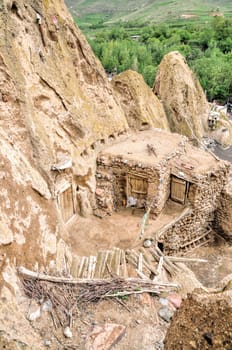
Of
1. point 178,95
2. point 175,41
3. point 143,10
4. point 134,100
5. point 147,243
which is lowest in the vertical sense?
point 147,243

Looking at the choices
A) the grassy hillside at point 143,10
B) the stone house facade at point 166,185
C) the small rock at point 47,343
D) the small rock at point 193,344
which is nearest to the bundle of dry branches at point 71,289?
the small rock at point 47,343

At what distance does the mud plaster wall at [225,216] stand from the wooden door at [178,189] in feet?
6.30

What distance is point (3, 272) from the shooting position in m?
7.14

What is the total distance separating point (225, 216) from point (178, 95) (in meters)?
13.5

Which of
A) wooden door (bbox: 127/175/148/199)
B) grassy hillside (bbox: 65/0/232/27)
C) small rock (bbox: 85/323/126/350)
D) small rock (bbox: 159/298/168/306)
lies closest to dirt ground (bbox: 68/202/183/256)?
wooden door (bbox: 127/175/148/199)

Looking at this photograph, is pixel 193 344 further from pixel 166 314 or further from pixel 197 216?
pixel 197 216

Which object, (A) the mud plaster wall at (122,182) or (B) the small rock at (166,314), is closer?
(B) the small rock at (166,314)

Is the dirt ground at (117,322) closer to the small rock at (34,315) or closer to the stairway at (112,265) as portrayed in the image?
the small rock at (34,315)

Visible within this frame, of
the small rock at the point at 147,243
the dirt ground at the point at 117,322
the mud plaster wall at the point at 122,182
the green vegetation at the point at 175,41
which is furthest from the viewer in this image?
the green vegetation at the point at 175,41

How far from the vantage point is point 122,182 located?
1351 cm

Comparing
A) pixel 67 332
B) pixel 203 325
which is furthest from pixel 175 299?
pixel 203 325

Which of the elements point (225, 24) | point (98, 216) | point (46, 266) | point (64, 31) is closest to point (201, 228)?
point (98, 216)

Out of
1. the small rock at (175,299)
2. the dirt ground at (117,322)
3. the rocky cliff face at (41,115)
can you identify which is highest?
the rocky cliff face at (41,115)

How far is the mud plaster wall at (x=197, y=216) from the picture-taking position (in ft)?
42.4
